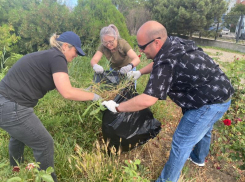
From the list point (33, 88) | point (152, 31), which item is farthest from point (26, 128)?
point (152, 31)

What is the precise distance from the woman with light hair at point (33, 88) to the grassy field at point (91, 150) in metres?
0.29

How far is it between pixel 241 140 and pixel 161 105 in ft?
4.68

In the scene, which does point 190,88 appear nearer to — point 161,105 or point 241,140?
point 241,140

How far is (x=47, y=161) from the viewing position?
1.57 meters

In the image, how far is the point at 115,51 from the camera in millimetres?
2732

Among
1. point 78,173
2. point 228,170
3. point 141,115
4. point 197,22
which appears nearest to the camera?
point 78,173

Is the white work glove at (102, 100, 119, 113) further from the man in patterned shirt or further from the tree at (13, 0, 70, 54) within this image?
the tree at (13, 0, 70, 54)

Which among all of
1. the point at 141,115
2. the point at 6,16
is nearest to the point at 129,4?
the point at 6,16

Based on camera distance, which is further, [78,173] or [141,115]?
[141,115]

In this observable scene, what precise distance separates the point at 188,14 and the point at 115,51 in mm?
11533

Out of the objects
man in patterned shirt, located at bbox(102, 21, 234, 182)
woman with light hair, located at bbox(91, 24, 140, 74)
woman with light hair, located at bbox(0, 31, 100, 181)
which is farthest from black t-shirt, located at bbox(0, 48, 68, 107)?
woman with light hair, located at bbox(91, 24, 140, 74)

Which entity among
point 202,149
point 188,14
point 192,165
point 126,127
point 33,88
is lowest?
point 192,165

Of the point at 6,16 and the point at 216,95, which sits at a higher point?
the point at 6,16

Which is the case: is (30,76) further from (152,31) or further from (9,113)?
(152,31)
